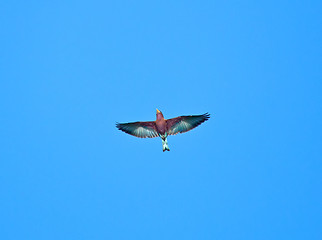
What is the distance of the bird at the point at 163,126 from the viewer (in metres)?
28.0

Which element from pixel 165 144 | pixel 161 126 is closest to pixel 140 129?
pixel 161 126

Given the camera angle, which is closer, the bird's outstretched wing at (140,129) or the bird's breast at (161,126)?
the bird's breast at (161,126)

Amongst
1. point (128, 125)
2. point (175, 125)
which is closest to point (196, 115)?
point (175, 125)

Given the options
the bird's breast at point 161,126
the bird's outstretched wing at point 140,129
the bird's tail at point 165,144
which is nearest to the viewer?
the bird's tail at point 165,144

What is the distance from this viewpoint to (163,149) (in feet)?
91.1

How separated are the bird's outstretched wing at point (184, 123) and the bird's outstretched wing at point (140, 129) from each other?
1.02m

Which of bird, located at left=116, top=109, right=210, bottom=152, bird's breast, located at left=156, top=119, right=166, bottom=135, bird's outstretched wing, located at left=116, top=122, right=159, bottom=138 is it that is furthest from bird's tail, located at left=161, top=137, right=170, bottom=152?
bird's outstretched wing, located at left=116, top=122, right=159, bottom=138

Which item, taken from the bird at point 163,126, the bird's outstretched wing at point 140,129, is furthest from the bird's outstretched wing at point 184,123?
the bird's outstretched wing at point 140,129

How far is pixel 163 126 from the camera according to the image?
2827cm

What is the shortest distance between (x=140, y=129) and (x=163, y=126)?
5.12ft

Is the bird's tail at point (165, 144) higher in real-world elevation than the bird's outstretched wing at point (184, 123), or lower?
lower

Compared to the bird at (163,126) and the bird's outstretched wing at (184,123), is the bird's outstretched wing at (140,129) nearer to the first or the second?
the bird at (163,126)

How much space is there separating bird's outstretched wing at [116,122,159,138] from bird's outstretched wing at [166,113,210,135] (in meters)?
1.02

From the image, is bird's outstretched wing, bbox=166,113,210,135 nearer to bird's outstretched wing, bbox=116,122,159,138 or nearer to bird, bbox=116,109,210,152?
bird, bbox=116,109,210,152
